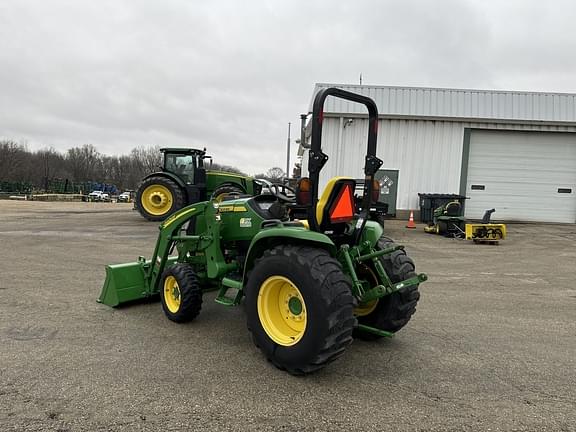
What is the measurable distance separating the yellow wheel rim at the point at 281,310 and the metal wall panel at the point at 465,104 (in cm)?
1330

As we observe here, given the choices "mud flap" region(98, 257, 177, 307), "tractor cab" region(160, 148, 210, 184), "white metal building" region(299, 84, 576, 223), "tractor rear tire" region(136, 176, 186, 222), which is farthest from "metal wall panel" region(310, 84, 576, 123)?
"mud flap" region(98, 257, 177, 307)

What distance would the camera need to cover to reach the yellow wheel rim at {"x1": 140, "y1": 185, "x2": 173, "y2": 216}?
47.0 feet

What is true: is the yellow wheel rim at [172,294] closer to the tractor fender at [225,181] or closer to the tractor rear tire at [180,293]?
Result: the tractor rear tire at [180,293]

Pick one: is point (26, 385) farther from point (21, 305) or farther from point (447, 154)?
point (447, 154)

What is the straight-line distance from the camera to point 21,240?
10.5 metres

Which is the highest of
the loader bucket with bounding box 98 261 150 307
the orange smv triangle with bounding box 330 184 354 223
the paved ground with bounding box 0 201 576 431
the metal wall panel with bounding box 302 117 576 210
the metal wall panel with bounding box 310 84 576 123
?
the metal wall panel with bounding box 310 84 576 123

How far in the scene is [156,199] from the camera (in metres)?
14.5

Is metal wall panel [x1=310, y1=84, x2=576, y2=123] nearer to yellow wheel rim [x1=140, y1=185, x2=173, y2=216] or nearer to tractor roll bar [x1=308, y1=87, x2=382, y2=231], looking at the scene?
yellow wheel rim [x1=140, y1=185, x2=173, y2=216]

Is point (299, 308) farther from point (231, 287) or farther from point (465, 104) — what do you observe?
point (465, 104)

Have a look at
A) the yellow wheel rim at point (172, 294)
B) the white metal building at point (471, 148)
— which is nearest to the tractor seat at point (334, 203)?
the yellow wheel rim at point (172, 294)

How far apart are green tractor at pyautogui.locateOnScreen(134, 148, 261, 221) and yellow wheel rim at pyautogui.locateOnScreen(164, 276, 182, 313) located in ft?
30.9

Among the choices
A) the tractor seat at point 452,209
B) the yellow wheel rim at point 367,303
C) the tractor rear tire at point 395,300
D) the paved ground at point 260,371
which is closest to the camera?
the paved ground at point 260,371

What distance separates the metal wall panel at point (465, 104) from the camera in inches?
631

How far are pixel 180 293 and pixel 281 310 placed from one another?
1.40 m
